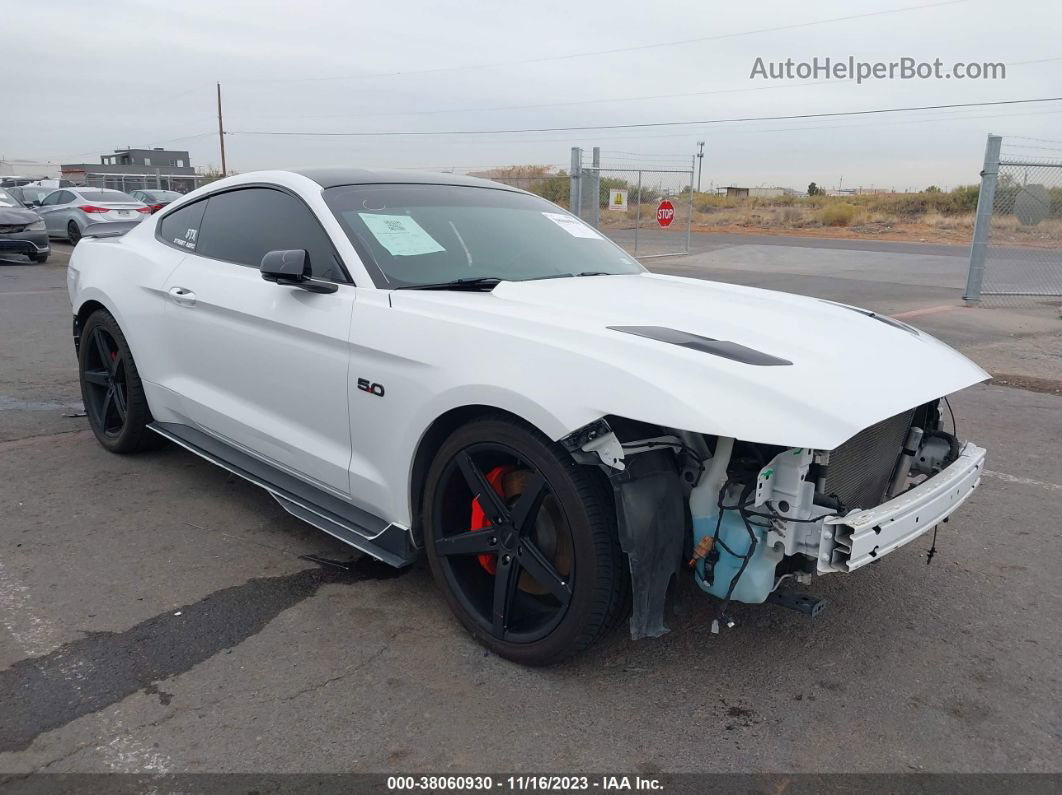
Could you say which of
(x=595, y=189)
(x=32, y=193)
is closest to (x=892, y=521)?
(x=595, y=189)

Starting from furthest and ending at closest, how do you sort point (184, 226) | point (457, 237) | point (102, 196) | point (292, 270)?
1. point (102, 196)
2. point (184, 226)
3. point (457, 237)
4. point (292, 270)

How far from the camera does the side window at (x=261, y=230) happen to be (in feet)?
11.8

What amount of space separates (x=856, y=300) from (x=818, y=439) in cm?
1163

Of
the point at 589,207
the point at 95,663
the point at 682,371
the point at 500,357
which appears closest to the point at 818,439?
the point at 682,371

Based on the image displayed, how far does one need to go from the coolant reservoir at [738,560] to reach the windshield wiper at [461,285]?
129 cm

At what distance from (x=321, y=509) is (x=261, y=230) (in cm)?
138

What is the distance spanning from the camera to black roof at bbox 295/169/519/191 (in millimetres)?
3832

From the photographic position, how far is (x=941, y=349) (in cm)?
327

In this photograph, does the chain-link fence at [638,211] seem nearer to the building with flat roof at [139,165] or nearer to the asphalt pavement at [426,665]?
the asphalt pavement at [426,665]

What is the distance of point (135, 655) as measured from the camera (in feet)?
9.70

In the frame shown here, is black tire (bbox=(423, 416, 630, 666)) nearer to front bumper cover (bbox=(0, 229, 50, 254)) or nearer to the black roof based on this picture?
the black roof

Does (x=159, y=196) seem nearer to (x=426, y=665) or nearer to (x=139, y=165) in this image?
(x=426, y=665)

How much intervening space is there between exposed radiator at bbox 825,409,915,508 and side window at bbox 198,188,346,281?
198 cm

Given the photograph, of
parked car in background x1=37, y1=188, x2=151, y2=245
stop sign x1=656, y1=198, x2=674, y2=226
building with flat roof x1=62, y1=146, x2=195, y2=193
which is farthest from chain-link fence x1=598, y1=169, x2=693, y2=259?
building with flat roof x1=62, y1=146, x2=195, y2=193
